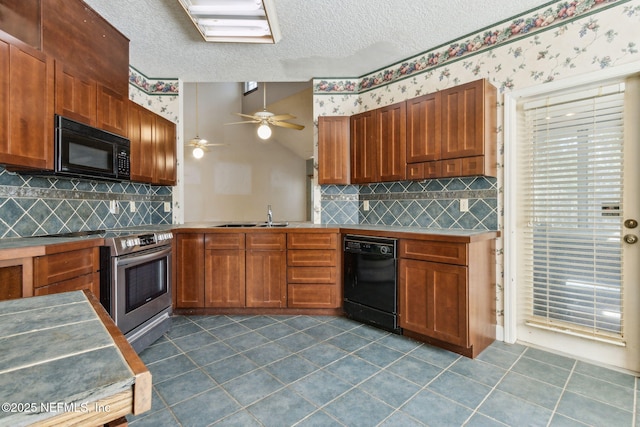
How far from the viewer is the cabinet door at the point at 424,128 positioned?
2.85 m

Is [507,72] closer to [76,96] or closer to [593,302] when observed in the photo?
[593,302]

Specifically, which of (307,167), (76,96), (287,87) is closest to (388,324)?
(76,96)

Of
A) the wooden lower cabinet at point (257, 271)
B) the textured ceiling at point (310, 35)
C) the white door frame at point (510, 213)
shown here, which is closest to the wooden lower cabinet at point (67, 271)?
the wooden lower cabinet at point (257, 271)

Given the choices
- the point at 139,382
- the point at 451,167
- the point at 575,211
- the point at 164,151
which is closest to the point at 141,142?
the point at 164,151

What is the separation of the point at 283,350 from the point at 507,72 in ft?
9.55

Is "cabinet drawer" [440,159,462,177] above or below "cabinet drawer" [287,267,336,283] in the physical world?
above

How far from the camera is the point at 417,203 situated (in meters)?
3.33

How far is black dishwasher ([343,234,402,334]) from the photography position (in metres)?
2.84

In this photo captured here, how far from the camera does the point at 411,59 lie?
3.37 m

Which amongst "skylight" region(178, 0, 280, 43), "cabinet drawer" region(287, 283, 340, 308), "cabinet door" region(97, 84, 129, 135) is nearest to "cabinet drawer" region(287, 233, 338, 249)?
"cabinet drawer" region(287, 283, 340, 308)

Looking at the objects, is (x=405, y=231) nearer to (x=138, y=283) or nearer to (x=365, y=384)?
(x=365, y=384)

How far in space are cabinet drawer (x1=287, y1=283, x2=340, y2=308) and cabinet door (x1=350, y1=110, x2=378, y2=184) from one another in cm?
123

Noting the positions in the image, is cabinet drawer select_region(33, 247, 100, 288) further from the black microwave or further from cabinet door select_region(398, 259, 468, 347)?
cabinet door select_region(398, 259, 468, 347)

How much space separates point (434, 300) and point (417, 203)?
1112mm
